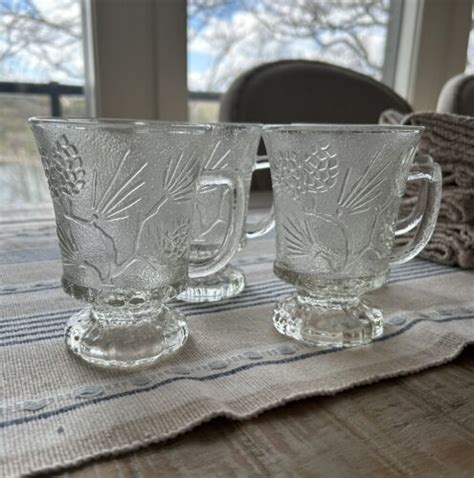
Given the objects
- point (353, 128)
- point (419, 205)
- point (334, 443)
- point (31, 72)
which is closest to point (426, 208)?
point (419, 205)

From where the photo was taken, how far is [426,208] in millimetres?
460

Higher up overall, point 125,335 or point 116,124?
point 116,124

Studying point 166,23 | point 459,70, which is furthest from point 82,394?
point 459,70

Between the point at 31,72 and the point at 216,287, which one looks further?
the point at 31,72

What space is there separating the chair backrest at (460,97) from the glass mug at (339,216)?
0.85m

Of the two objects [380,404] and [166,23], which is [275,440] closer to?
[380,404]

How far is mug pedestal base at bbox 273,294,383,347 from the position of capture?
42 centimetres

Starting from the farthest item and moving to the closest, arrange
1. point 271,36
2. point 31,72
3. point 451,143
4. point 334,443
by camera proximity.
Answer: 1. point 271,36
2. point 31,72
3. point 451,143
4. point 334,443

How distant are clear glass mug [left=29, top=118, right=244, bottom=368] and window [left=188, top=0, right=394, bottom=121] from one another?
39.6 inches

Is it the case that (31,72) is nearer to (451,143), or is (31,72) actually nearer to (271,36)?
(271,36)

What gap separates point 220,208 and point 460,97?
3.04ft

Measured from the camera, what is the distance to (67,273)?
0.40 m

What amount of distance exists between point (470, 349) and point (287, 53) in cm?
123

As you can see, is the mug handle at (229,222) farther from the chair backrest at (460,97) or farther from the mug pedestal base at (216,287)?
the chair backrest at (460,97)
